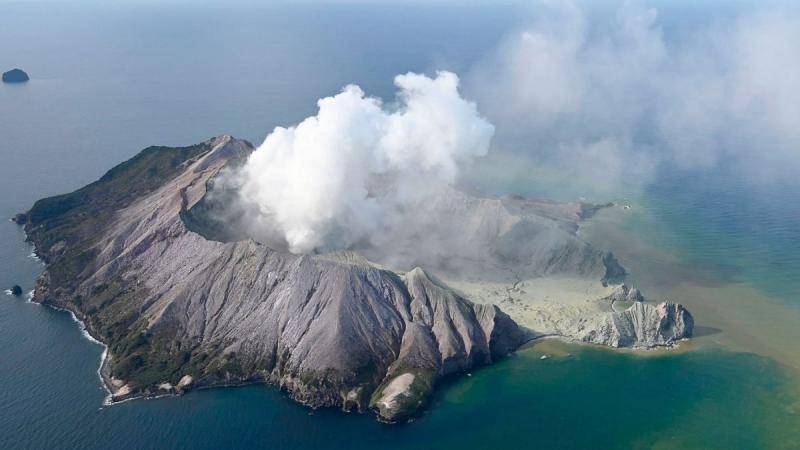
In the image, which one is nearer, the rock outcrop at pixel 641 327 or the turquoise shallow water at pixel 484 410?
the turquoise shallow water at pixel 484 410

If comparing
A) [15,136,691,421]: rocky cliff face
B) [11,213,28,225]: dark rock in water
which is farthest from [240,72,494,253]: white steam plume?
[11,213,28,225]: dark rock in water

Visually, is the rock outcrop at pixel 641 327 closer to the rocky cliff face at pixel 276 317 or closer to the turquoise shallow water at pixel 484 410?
the rocky cliff face at pixel 276 317

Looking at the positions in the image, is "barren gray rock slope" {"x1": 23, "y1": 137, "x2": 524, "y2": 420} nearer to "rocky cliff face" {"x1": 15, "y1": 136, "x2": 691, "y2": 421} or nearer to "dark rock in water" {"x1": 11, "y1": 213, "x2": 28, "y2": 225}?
"rocky cliff face" {"x1": 15, "y1": 136, "x2": 691, "y2": 421}

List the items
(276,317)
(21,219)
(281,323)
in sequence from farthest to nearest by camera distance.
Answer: (21,219)
(276,317)
(281,323)

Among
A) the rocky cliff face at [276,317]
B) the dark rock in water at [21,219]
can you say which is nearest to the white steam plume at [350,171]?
the rocky cliff face at [276,317]

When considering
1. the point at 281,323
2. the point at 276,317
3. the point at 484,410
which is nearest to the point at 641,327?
the point at 484,410

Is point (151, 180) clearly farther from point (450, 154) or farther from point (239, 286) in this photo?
point (450, 154)

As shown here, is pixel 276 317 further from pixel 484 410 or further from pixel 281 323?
pixel 484 410

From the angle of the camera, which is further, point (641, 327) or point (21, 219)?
point (21, 219)
